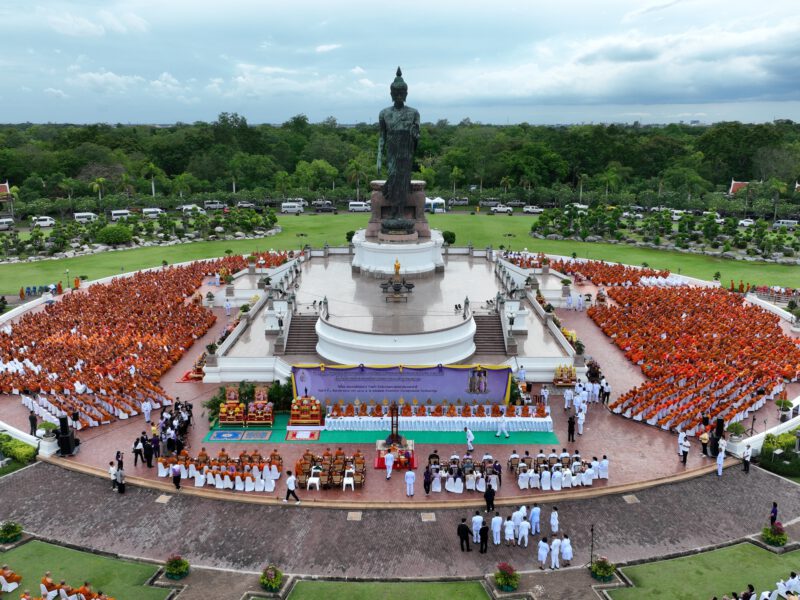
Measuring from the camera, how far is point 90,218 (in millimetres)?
61781

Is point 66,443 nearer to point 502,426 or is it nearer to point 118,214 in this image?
point 502,426

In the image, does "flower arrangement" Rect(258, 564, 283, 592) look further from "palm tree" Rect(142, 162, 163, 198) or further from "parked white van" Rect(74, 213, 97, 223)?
"palm tree" Rect(142, 162, 163, 198)

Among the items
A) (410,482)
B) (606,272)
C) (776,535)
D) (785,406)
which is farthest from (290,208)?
(776,535)

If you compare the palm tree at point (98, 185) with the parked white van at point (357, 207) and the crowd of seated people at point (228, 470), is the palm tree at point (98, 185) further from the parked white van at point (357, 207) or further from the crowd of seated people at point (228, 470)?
the crowd of seated people at point (228, 470)

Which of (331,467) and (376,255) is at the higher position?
(376,255)

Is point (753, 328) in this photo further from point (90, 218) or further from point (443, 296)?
point (90, 218)

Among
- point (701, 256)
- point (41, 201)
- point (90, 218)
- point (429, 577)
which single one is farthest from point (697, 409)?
point (41, 201)

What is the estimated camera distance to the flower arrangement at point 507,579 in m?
13.0

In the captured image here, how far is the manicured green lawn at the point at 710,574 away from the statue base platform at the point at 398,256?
70.8ft

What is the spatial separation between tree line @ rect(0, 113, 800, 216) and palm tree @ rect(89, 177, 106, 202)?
19 cm

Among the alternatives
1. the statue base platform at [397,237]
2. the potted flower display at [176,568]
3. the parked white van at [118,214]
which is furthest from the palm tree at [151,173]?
the potted flower display at [176,568]

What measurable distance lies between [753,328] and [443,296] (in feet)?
45.1

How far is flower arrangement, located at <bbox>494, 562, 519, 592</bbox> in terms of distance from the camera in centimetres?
1301

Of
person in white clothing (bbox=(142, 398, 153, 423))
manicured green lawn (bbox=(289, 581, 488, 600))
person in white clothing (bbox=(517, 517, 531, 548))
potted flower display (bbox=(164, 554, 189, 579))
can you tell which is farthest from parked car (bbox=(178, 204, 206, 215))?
person in white clothing (bbox=(517, 517, 531, 548))
